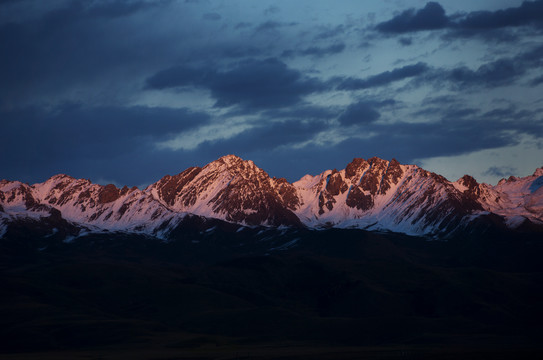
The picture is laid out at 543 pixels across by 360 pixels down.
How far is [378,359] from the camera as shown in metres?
198

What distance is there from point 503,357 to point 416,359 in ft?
62.6

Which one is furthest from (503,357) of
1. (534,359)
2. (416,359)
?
(416,359)

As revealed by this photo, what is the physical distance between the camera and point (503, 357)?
7761 inches

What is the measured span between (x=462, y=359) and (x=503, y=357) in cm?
998

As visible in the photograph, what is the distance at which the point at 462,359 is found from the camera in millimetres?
194500

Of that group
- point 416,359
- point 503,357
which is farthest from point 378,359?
point 503,357

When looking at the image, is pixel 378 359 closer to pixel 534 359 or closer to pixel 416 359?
pixel 416 359

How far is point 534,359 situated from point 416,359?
25.5 meters

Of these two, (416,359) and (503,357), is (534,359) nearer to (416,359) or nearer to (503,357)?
(503,357)

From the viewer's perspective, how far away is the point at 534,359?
639 ft

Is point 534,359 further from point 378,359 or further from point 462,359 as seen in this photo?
point 378,359

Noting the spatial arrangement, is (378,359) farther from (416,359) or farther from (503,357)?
(503,357)

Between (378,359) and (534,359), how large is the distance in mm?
33890
